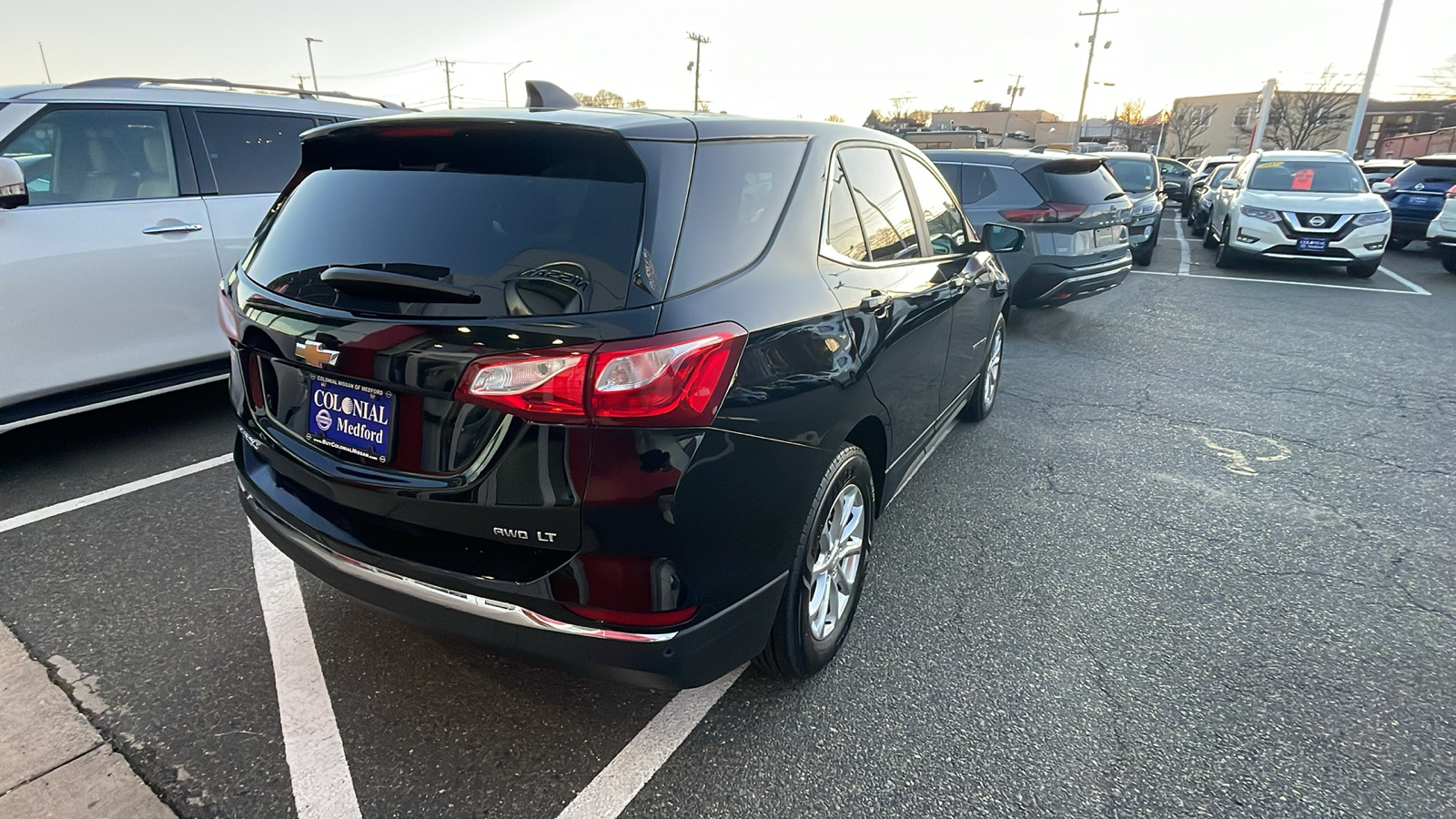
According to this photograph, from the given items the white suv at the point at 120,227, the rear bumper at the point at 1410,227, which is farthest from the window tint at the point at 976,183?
the rear bumper at the point at 1410,227

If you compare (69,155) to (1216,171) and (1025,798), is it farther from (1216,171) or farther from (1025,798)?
(1216,171)

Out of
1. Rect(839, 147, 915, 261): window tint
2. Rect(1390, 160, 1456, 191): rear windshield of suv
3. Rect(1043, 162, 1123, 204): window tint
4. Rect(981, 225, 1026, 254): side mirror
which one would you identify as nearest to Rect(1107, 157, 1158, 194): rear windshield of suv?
Rect(1390, 160, 1456, 191): rear windshield of suv

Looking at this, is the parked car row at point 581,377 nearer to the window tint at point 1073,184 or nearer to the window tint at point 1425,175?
the window tint at point 1073,184

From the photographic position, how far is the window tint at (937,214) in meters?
3.51

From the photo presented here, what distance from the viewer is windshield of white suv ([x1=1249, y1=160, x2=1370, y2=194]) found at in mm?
11789

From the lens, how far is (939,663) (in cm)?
271

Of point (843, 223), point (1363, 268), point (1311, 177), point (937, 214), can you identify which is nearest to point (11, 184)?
point (843, 223)

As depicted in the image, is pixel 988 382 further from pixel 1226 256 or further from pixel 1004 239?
pixel 1226 256

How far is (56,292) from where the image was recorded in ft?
12.3

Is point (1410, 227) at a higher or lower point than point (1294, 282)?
higher

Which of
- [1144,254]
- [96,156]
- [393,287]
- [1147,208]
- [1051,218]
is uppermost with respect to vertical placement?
[96,156]

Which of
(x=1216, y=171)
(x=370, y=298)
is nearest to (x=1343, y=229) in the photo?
(x=1216, y=171)

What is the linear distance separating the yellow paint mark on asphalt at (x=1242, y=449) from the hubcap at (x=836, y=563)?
2882 mm

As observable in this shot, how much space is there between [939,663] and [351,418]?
6.51 ft
